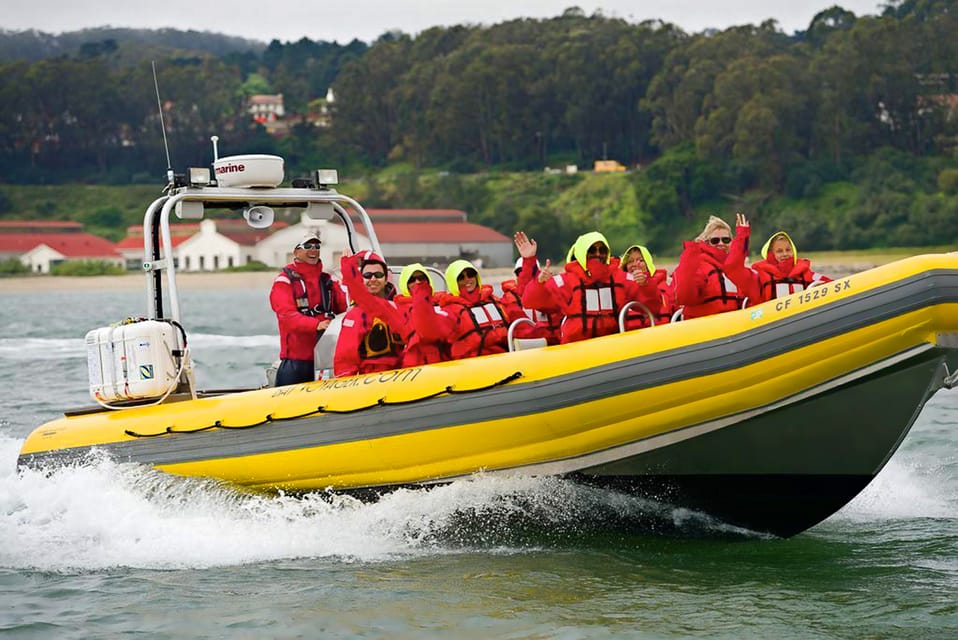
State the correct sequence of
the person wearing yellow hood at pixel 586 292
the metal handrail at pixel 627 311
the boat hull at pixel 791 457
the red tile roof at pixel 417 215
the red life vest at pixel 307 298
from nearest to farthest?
1. the boat hull at pixel 791 457
2. the metal handrail at pixel 627 311
3. the person wearing yellow hood at pixel 586 292
4. the red life vest at pixel 307 298
5. the red tile roof at pixel 417 215

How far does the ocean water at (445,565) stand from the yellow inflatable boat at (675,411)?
0.17m

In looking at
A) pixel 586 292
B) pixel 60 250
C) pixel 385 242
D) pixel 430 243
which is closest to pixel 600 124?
pixel 430 243

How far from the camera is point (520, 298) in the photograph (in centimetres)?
791

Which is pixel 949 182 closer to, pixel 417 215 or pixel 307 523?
pixel 417 215

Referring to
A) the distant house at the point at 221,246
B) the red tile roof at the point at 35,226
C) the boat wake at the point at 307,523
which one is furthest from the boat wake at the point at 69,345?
the red tile roof at the point at 35,226

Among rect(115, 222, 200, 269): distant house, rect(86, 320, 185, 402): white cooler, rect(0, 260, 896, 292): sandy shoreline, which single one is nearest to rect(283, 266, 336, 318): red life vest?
rect(86, 320, 185, 402): white cooler

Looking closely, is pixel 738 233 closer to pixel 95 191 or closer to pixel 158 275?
pixel 158 275

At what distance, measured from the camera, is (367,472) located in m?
7.31

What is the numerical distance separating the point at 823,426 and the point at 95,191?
84761 mm

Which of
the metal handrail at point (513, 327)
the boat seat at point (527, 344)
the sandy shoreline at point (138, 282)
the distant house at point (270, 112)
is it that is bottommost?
the sandy shoreline at point (138, 282)

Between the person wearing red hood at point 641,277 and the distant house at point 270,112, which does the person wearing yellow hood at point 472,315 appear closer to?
the person wearing red hood at point 641,277

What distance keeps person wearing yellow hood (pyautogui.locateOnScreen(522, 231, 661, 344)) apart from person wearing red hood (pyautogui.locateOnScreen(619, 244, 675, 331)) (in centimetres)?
9

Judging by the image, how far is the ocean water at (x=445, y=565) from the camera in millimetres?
6156

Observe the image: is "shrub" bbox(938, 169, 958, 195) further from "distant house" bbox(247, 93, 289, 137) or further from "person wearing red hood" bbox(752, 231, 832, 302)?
"person wearing red hood" bbox(752, 231, 832, 302)
